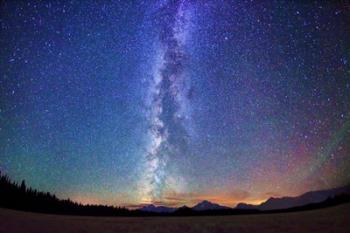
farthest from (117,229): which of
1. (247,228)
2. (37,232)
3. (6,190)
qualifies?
(6,190)

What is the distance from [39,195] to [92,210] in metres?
7.33

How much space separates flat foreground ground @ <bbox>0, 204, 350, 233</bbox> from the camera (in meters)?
14.4

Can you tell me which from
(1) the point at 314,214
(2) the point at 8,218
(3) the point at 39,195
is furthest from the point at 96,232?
(3) the point at 39,195

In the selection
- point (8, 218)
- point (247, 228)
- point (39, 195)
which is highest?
point (39, 195)

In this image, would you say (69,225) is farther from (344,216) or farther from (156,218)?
(344,216)

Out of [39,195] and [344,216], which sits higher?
[39,195]

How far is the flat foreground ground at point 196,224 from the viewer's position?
1437 cm

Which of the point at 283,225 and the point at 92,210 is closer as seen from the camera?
the point at 283,225

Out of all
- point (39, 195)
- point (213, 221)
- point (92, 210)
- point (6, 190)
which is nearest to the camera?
point (213, 221)

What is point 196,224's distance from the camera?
14984 mm

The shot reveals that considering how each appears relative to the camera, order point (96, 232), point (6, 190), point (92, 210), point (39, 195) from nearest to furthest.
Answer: point (96, 232) → point (92, 210) → point (39, 195) → point (6, 190)

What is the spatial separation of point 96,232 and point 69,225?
61.9 inches

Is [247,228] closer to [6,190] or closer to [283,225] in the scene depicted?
[283,225]

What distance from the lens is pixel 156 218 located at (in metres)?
16.2
